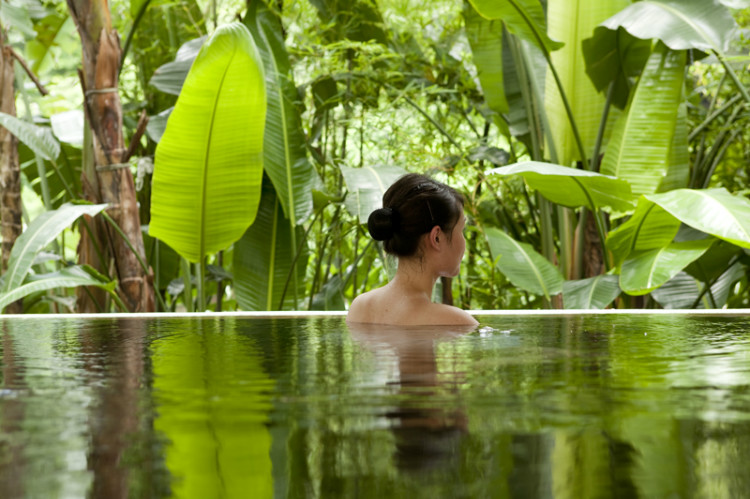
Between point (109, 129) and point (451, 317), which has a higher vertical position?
point (109, 129)

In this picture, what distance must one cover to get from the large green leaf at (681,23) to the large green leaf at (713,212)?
20.1 inches

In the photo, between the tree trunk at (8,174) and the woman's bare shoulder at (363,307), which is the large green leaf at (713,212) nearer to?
the woman's bare shoulder at (363,307)

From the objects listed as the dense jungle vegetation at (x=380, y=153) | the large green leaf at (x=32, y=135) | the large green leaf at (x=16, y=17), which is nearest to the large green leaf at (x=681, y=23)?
the dense jungle vegetation at (x=380, y=153)

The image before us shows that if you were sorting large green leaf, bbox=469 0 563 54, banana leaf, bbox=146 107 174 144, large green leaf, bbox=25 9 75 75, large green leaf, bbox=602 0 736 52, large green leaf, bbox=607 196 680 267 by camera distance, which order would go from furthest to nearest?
large green leaf, bbox=25 9 75 75
banana leaf, bbox=146 107 174 144
large green leaf, bbox=469 0 563 54
large green leaf, bbox=602 0 736 52
large green leaf, bbox=607 196 680 267

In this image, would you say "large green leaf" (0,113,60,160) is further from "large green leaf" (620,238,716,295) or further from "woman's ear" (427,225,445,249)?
"large green leaf" (620,238,716,295)

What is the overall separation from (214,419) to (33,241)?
1.67m

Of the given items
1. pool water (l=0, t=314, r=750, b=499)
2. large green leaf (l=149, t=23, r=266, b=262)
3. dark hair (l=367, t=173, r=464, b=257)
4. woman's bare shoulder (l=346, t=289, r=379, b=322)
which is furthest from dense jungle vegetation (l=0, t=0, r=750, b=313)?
pool water (l=0, t=314, r=750, b=499)

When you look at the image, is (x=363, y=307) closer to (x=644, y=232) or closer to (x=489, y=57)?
(x=644, y=232)

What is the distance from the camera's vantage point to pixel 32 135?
2457 mm

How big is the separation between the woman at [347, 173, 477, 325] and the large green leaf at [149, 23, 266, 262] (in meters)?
0.91

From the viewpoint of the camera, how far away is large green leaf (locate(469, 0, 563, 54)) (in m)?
2.37

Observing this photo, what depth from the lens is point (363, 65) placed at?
9.97 ft

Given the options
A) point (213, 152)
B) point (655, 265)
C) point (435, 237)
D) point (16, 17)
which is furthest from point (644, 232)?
point (16, 17)

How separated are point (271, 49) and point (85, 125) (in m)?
0.74
